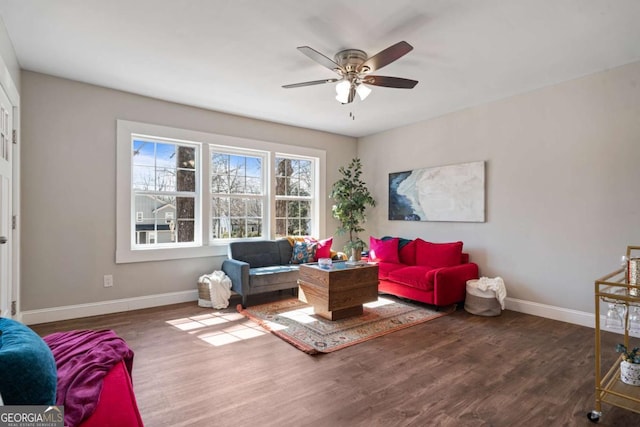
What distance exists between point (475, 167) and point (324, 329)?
116 inches

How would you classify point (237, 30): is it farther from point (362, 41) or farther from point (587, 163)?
point (587, 163)

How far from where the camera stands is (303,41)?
2.78 metres

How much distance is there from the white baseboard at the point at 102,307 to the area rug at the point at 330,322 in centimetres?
96

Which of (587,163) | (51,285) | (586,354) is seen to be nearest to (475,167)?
(587,163)

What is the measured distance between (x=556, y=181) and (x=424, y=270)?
180cm

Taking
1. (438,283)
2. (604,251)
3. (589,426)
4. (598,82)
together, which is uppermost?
(598,82)

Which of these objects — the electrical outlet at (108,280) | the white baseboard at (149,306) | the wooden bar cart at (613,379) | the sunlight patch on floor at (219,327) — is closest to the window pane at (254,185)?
the white baseboard at (149,306)

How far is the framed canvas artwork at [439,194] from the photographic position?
444 centimetres

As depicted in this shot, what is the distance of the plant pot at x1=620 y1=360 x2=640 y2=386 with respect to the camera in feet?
6.51

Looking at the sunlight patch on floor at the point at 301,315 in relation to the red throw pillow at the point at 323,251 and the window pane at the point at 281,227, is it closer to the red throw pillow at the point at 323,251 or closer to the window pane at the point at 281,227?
the red throw pillow at the point at 323,251

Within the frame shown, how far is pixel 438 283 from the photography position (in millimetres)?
3902

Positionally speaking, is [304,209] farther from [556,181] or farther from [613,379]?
[613,379]

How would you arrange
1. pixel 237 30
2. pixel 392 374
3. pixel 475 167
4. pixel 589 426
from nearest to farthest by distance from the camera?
1. pixel 589 426
2. pixel 392 374
3. pixel 237 30
4. pixel 475 167

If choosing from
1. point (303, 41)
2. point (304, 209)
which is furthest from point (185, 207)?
point (303, 41)
